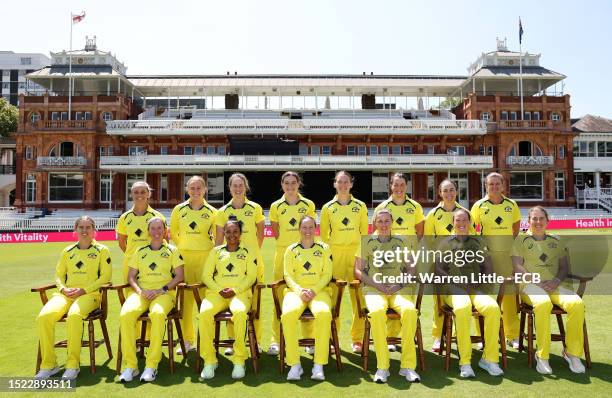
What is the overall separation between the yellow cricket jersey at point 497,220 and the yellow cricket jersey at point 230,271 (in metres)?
3.27

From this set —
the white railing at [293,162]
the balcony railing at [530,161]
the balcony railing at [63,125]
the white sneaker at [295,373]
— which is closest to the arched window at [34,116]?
the balcony railing at [63,125]

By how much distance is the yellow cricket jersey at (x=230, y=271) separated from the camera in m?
5.31

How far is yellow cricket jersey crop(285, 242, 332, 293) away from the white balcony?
25.0m

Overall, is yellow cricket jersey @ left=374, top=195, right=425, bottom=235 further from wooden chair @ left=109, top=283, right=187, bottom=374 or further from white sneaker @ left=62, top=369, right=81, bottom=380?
white sneaker @ left=62, top=369, right=81, bottom=380

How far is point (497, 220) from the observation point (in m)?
5.98

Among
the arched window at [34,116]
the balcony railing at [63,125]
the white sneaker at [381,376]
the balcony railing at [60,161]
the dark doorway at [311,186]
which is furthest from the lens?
the arched window at [34,116]

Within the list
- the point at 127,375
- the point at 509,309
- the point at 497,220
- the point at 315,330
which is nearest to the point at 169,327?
the point at 127,375

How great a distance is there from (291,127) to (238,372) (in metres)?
28.2

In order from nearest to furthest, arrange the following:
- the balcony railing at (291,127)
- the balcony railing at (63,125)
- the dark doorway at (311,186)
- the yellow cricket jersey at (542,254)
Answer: the yellow cricket jersey at (542,254), the dark doorway at (311,186), the balcony railing at (291,127), the balcony railing at (63,125)

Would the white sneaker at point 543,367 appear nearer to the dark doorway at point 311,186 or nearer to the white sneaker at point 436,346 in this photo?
the white sneaker at point 436,346

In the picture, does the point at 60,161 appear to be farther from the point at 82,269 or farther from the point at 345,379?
the point at 345,379

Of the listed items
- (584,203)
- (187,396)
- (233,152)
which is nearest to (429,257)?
(187,396)

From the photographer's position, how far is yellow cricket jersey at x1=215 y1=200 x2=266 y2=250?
5.97 m

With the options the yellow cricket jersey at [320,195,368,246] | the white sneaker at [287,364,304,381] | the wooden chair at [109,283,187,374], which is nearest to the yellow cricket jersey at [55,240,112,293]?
the wooden chair at [109,283,187,374]
